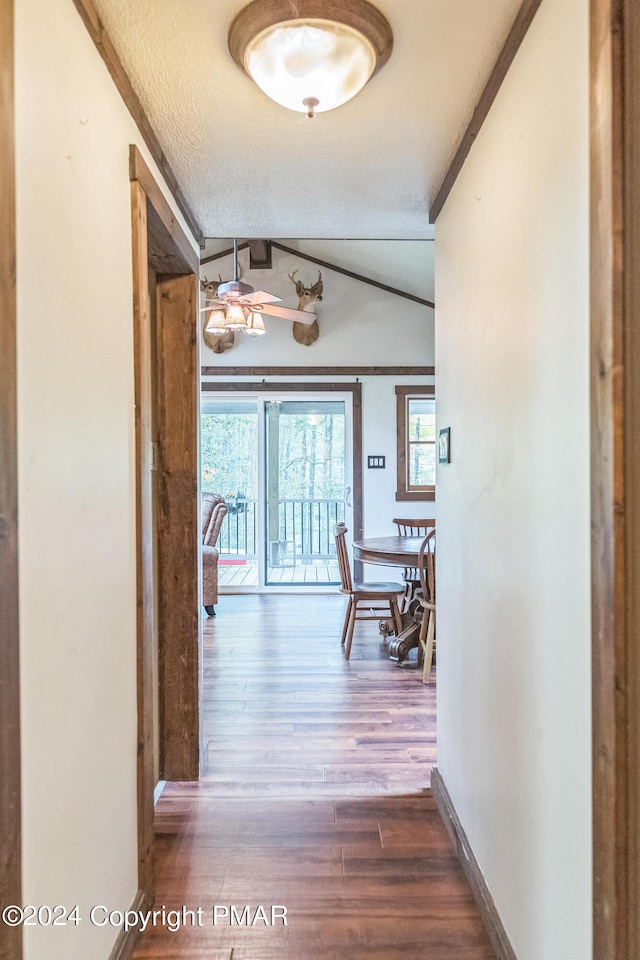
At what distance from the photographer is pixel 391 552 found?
11.6 feet

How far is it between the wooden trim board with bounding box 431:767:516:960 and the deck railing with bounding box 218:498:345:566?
432cm

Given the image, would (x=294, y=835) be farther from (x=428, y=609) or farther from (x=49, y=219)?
(x=49, y=219)

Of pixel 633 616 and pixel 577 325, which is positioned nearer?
pixel 633 616

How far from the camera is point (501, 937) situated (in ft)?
4.38

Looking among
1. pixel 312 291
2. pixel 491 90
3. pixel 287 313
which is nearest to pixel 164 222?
pixel 491 90

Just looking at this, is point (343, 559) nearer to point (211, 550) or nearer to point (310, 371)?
point (211, 550)

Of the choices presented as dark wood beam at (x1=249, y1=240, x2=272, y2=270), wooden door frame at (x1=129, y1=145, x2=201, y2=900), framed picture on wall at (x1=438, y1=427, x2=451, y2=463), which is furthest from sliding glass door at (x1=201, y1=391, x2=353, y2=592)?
framed picture on wall at (x1=438, y1=427, x2=451, y2=463)

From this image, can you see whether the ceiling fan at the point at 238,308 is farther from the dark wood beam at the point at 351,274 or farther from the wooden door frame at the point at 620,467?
the wooden door frame at the point at 620,467

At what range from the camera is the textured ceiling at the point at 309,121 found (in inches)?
47.4

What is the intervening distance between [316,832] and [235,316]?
10.6 ft

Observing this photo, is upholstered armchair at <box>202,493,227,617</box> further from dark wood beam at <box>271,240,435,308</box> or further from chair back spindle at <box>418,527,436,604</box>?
dark wood beam at <box>271,240,435,308</box>

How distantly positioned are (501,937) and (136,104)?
2.41 m

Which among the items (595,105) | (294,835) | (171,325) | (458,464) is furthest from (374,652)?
(595,105)

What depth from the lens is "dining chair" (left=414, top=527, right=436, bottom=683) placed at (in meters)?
3.25
